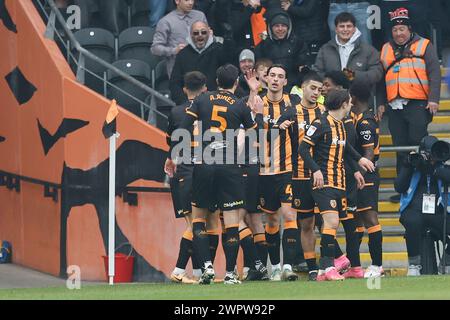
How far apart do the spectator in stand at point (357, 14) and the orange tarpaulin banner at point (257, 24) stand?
883 millimetres

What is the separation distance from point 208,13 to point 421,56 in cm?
320

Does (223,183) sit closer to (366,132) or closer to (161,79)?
(366,132)

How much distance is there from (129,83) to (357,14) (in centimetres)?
315

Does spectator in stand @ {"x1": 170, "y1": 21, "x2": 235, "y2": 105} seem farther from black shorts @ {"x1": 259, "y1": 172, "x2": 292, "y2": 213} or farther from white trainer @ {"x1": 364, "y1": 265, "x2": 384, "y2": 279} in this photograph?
white trainer @ {"x1": 364, "y1": 265, "x2": 384, "y2": 279}

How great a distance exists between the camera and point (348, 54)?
19797 millimetres

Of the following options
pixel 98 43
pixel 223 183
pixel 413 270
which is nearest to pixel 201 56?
pixel 98 43

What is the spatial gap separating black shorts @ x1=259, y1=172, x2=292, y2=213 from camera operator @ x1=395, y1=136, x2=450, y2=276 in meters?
1.57

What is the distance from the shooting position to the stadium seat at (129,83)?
20734 millimetres

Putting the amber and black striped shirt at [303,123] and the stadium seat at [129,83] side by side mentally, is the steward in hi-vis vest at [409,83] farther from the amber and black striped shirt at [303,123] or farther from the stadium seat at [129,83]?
the stadium seat at [129,83]

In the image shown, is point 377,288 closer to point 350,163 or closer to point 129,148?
point 350,163

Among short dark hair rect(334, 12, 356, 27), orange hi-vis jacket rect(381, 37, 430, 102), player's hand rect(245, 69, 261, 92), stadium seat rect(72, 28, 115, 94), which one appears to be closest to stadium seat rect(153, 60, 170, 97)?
stadium seat rect(72, 28, 115, 94)

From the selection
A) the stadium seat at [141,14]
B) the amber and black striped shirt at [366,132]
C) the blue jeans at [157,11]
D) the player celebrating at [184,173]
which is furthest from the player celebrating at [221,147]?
the stadium seat at [141,14]

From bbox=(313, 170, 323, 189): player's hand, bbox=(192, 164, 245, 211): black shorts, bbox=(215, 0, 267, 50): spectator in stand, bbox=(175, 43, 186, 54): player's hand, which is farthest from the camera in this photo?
bbox=(215, 0, 267, 50): spectator in stand

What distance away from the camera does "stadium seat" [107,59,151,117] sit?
20.7 m
